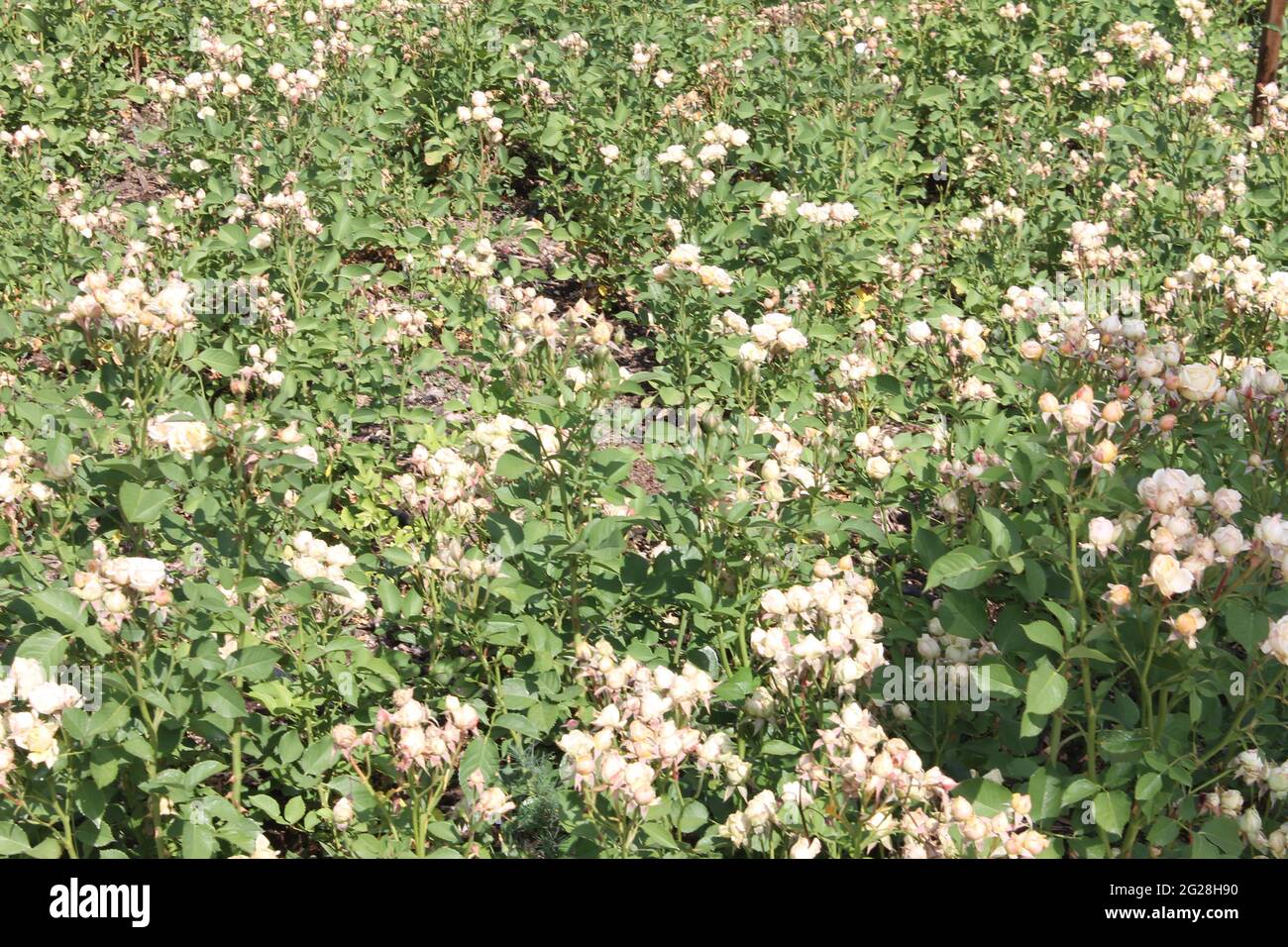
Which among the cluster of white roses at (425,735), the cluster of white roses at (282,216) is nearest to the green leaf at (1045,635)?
the cluster of white roses at (425,735)

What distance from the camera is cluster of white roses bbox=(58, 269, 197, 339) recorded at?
2.79m

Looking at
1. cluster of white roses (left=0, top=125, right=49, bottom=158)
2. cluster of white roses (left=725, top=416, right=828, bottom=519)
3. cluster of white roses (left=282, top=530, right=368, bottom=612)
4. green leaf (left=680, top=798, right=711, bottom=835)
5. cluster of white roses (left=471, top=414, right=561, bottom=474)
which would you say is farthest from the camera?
cluster of white roses (left=0, top=125, right=49, bottom=158)

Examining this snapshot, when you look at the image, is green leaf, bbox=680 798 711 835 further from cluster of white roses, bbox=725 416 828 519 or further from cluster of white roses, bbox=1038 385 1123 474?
cluster of white roses, bbox=1038 385 1123 474

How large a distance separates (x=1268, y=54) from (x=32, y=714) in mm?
6745

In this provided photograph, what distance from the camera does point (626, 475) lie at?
11.2 ft

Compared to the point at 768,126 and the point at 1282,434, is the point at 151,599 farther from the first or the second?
the point at 768,126

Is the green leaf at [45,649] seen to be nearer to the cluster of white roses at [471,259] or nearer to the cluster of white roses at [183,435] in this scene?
the cluster of white roses at [183,435]

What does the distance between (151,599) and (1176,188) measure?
5.02 m

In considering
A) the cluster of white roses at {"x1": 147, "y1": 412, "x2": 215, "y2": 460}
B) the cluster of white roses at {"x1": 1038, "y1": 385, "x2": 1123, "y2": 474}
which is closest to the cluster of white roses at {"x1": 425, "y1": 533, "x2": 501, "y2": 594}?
the cluster of white roses at {"x1": 147, "y1": 412, "x2": 215, "y2": 460}

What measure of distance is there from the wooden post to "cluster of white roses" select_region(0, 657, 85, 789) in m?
6.35

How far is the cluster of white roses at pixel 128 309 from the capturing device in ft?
9.14

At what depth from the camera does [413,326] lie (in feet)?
15.4

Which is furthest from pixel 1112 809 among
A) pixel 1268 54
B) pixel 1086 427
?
pixel 1268 54

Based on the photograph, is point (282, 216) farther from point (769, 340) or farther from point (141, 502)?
point (141, 502)
